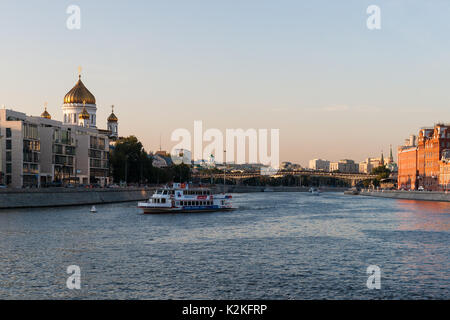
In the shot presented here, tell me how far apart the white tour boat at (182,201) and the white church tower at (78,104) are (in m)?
92.6

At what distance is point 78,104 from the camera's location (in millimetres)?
181625

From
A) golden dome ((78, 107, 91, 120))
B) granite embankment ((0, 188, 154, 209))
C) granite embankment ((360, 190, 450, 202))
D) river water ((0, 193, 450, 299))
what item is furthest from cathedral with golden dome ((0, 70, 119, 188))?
granite embankment ((360, 190, 450, 202))

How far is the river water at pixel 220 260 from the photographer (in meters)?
30.2

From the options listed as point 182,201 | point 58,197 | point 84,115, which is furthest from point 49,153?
point 84,115

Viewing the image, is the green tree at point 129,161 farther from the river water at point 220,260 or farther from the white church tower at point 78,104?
the river water at point 220,260

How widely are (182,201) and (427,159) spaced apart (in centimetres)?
10345

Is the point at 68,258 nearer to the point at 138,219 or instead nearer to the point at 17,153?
the point at 138,219

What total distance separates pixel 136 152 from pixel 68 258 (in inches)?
4682

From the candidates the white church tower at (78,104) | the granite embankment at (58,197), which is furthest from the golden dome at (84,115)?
the granite embankment at (58,197)

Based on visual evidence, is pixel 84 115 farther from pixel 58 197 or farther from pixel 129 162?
pixel 58 197
